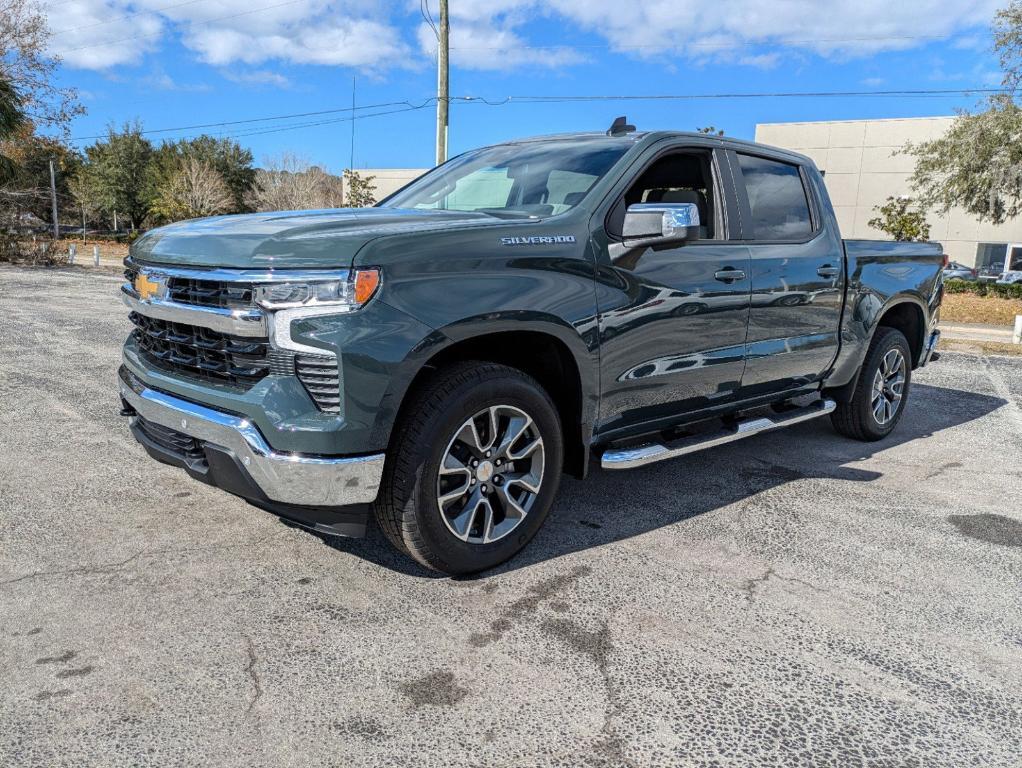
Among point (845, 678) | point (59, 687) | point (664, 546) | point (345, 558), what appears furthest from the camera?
point (664, 546)

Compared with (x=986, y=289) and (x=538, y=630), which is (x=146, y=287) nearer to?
(x=538, y=630)

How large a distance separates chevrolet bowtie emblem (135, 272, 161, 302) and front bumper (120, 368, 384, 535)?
20.6 inches

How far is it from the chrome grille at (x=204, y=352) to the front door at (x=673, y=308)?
1525 millimetres

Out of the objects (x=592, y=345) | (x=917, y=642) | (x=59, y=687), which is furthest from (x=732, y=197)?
(x=59, y=687)

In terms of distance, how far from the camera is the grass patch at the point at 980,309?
65.1 feet

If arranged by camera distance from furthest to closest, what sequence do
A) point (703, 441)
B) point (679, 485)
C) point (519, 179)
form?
point (679, 485), point (519, 179), point (703, 441)

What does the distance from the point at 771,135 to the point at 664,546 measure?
47.5 m

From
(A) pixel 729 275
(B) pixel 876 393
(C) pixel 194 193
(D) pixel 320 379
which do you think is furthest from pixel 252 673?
(C) pixel 194 193

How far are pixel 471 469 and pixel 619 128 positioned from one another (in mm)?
2275

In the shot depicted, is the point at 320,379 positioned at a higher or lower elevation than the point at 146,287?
lower

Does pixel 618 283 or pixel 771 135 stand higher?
pixel 771 135

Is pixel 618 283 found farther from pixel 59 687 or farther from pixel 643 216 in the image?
pixel 59 687

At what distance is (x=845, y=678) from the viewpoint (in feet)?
8.98

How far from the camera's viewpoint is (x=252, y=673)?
2.65 metres
